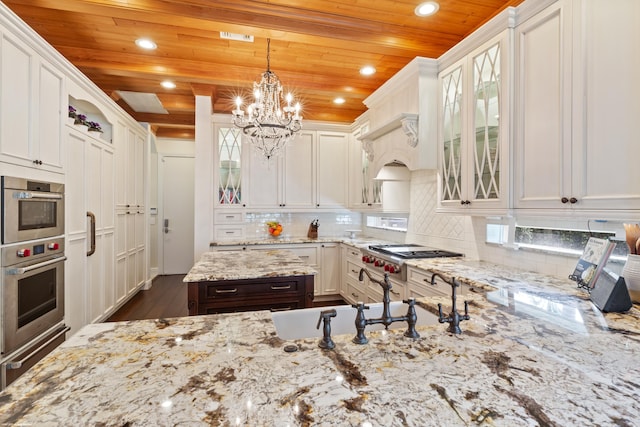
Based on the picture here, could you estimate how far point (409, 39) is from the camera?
2.95m

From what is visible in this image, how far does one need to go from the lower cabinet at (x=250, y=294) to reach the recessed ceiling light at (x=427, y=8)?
2175 millimetres

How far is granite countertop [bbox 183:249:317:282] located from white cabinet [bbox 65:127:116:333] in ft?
4.25

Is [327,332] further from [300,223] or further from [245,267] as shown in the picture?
[300,223]

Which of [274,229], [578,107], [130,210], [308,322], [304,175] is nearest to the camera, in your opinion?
[308,322]

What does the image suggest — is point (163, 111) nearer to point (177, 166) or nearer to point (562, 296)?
point (177, 166)

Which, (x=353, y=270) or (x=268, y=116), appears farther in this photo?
(x=353, y=270)

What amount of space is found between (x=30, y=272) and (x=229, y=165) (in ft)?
8.61

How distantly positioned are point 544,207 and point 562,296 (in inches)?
19.5

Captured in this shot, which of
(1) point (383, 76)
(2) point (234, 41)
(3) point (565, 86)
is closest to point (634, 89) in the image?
(3) point (565, 86)

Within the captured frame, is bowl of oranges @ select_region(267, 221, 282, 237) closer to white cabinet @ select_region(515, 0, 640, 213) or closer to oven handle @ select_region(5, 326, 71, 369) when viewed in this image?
oven handle @ select_region(5, 326, 71, 369)

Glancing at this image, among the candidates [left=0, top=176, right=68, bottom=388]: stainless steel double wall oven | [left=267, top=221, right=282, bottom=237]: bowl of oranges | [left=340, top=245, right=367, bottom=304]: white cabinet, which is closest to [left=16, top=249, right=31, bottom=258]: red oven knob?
[left=0, top=176, right=68, bottom=388]: stainless steel double wall oven

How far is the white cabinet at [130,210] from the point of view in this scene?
13.4 feet

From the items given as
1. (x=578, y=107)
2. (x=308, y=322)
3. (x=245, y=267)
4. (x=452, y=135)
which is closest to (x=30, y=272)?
(x=245, y=267)

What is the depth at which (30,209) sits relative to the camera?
221cm
